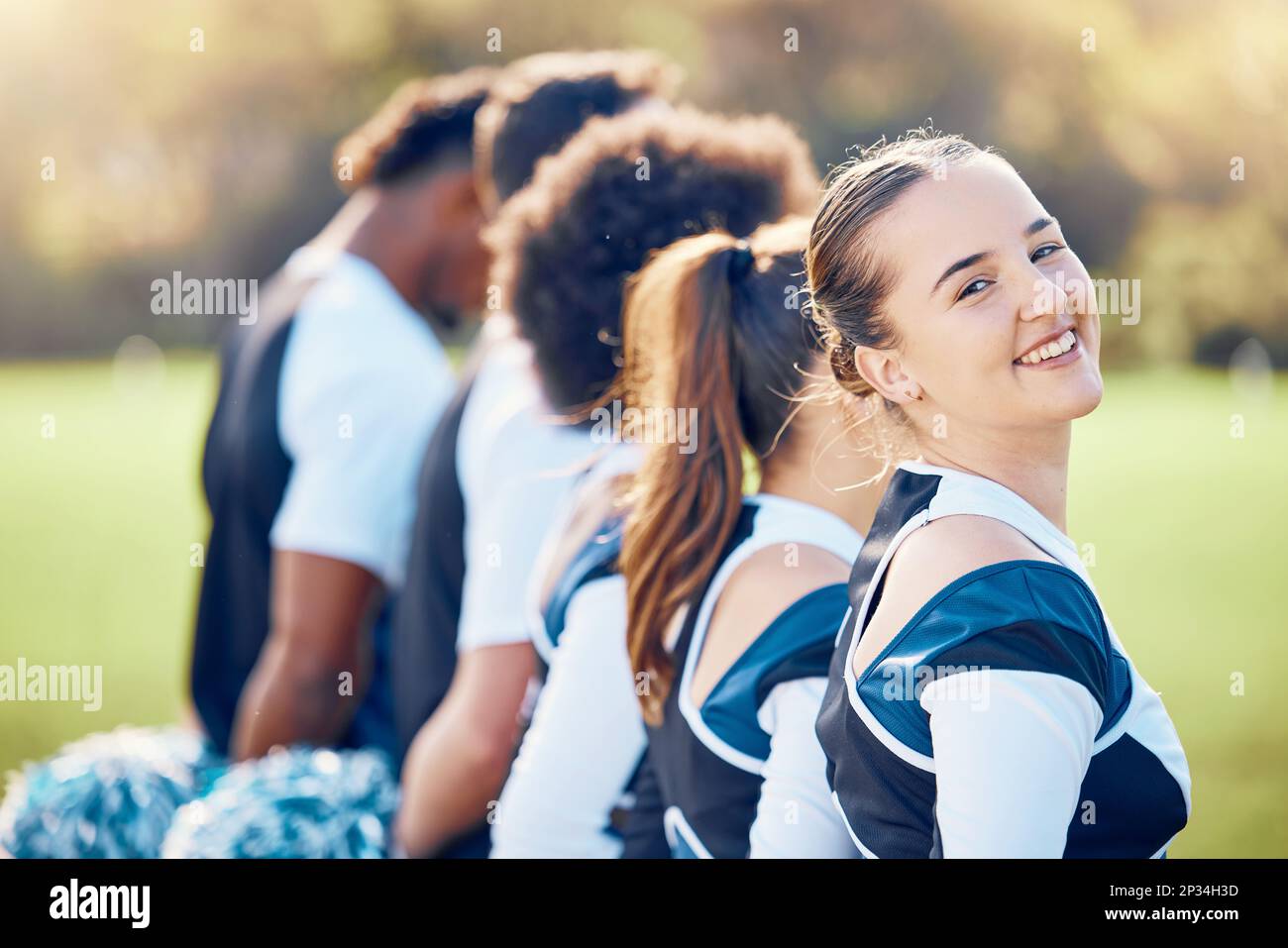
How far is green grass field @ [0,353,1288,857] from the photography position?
4.09 metres

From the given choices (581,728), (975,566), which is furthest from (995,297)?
(581,728)

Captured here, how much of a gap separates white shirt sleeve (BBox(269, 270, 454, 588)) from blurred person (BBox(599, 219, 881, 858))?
2.81 ft

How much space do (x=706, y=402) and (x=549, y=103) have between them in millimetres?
931

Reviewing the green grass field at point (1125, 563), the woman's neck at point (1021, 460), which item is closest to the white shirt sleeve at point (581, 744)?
the woman's neck at point (1021, 460)

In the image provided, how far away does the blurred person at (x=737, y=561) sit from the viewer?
1.21 metres

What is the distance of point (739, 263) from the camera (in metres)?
1.40

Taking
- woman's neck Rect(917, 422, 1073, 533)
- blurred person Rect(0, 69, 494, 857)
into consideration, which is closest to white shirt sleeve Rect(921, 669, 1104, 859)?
woman's neck Rect(917, 422, 1073, 533)

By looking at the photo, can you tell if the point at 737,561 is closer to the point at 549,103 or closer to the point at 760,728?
the point at 760,728

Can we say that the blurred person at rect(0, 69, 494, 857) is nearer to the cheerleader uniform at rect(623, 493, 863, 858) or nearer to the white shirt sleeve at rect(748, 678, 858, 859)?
the cheerleader uniform at rect(623, 493, 863, 858)

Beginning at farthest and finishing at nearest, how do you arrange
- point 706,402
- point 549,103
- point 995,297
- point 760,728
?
1. point 549,103
2. point 706,402
3. point 760,728
4. point 995,297

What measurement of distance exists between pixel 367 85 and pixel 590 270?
1865 cm

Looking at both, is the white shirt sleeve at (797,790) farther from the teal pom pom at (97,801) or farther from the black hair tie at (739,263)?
the teal pom pom at (97,801)
